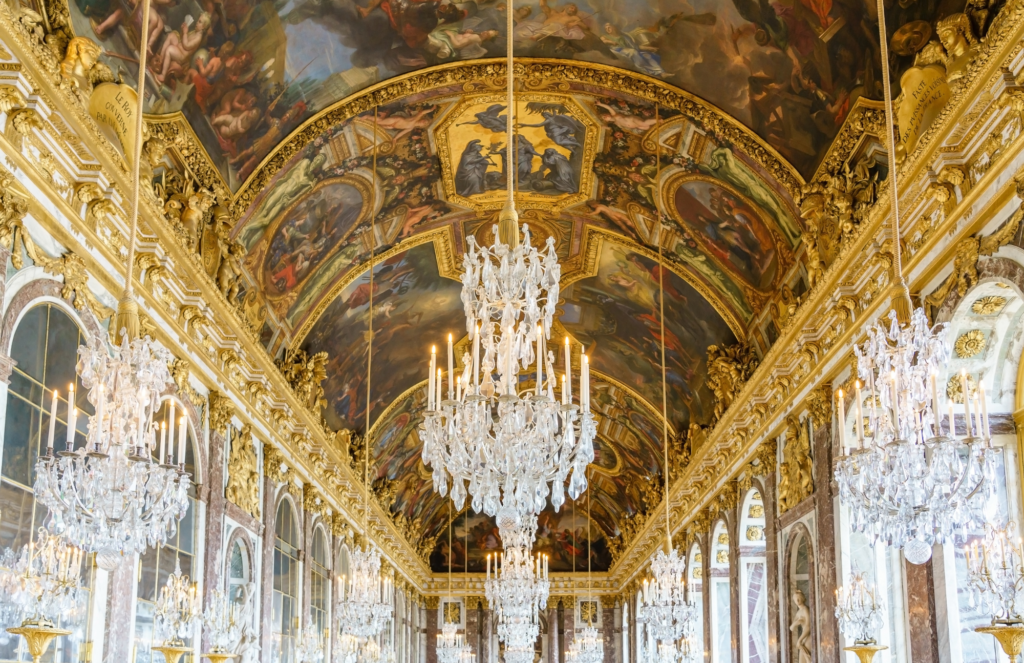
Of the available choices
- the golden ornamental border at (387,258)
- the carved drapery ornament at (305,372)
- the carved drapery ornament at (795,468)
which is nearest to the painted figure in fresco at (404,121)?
the golden ornamental border at (387,258)

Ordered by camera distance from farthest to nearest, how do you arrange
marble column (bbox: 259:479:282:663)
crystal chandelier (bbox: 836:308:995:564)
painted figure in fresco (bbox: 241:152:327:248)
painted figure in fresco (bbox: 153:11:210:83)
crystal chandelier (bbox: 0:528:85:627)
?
marble column (bbox: 259:479:282:663), painted figure in fresco (bbox: 241:152:327:248), painted figure in fresco (bbox: 153:11:210:83), crystal chandelier (bbox: 0:528:85:627), crystal chandelier (bbox: 836:308:995:564)

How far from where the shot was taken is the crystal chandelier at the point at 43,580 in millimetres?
8023

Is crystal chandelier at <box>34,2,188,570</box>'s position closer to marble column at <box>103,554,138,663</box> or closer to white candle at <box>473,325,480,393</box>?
white candle at <box>473,325,480,393</box>

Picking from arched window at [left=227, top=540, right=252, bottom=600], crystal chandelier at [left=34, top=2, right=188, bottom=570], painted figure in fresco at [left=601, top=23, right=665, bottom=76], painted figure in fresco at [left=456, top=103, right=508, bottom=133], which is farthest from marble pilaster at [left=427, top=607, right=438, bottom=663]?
crystal chandelier at [left=34, top=2, right=188, bottom=570]

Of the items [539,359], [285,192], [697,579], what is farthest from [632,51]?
[697,579]

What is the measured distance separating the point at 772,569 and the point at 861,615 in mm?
6563

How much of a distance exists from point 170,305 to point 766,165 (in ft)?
27.4

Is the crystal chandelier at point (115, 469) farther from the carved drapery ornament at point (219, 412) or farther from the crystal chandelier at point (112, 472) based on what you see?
the carved drapery ornament at point (219, 412)

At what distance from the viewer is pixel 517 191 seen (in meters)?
20.3

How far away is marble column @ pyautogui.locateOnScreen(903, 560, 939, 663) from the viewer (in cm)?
1075

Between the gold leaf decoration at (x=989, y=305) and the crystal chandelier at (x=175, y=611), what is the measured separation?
8.44 m

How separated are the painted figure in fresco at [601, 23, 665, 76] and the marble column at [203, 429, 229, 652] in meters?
7.75

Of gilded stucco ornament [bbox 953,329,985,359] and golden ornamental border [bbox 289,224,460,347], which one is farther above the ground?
golden ornamental border [bbox 289,224,460,347]

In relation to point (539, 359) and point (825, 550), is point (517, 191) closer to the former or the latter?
point (825, 550)
